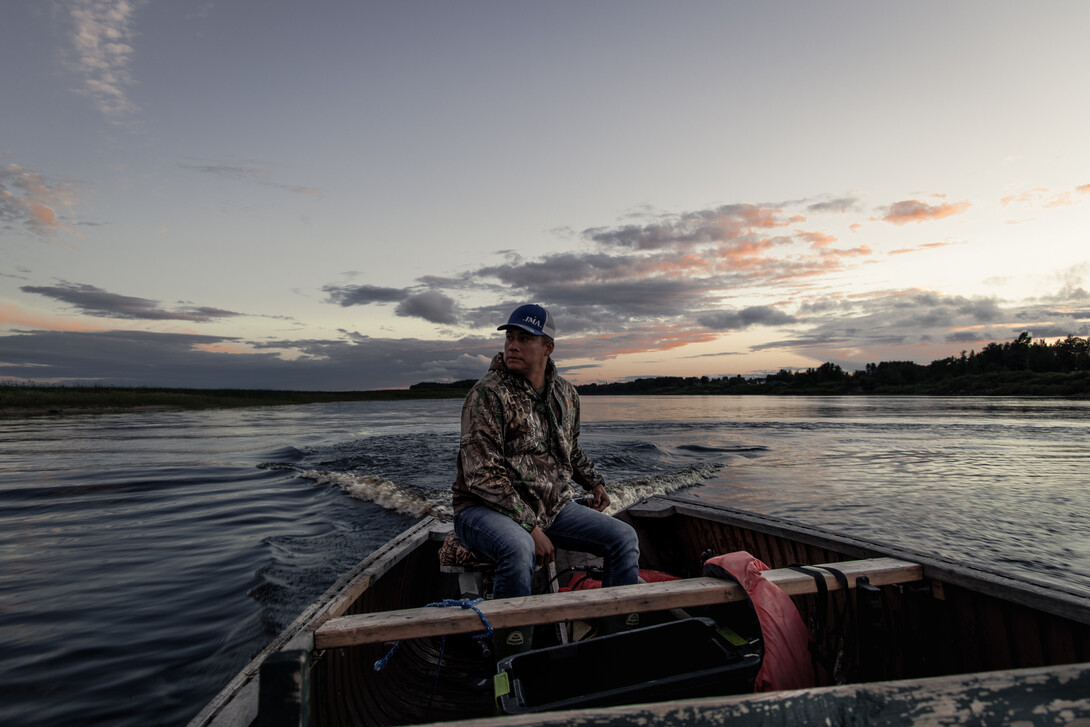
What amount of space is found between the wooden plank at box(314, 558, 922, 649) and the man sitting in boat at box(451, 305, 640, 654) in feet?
2.76

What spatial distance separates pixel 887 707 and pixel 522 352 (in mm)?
2791

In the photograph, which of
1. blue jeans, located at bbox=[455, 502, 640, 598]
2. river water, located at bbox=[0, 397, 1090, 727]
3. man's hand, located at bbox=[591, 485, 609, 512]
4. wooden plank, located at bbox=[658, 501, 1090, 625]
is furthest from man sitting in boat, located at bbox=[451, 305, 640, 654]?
river water, located at bbox=[0, 397, 1090, 727]

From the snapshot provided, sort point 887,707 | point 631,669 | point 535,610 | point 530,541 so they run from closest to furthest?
point 887,707
point 535,610
point 631,669
point 530,541

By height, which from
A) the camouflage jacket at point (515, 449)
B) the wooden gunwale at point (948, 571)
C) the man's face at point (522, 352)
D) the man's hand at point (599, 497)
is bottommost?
the wooden gunwale at point (948, 571)

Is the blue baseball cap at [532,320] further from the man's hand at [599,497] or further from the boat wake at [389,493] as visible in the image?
the boat wake at [389,493]

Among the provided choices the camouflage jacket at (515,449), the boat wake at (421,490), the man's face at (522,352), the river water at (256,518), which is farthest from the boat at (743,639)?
the boat wake at (421,490)

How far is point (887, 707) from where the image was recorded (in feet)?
4.98

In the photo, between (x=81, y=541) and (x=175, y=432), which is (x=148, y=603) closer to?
(x=81, y=541)

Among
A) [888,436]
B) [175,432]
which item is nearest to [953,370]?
[888,436]

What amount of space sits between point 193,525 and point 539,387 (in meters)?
Answer: 8.48

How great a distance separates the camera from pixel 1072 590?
277cm

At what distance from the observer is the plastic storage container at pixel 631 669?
7.88 feet

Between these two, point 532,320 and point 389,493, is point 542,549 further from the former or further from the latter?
point 389,493

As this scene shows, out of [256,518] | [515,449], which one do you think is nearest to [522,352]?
[515,449]
